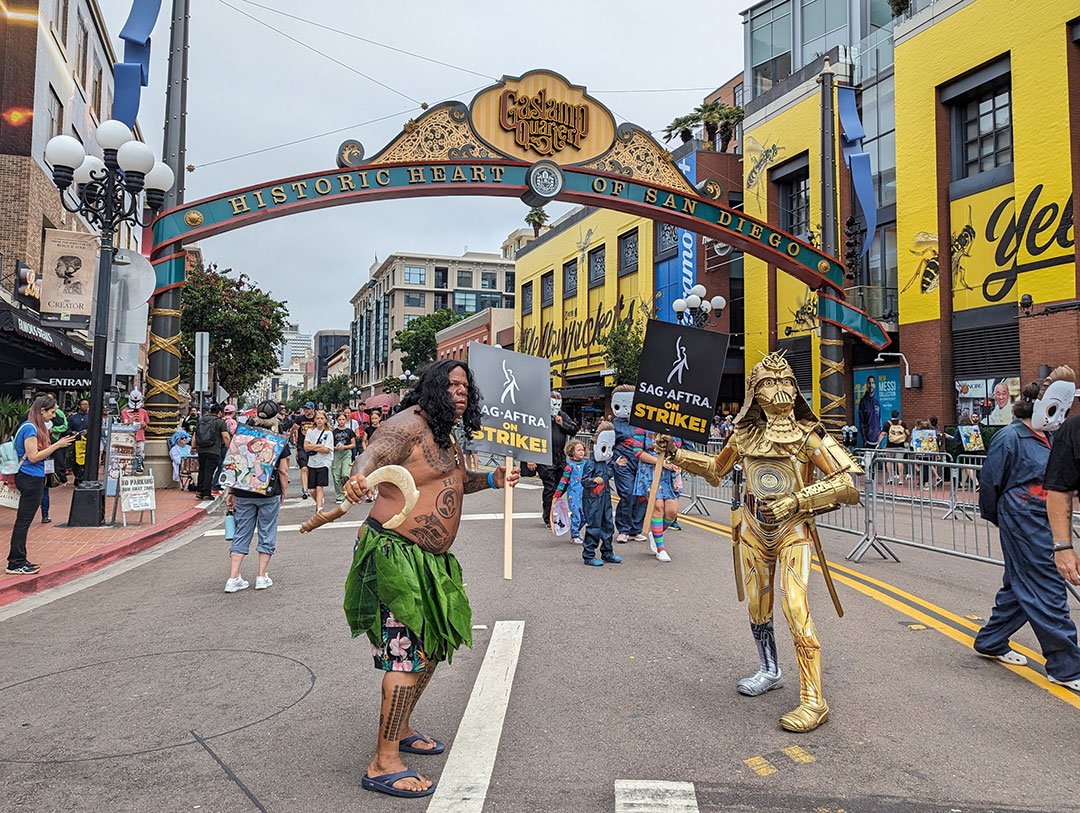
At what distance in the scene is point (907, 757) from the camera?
11.4 feet

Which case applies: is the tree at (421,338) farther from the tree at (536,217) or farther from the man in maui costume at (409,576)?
the man in maui costume at (409,576)

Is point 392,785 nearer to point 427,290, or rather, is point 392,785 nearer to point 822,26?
point 822,26

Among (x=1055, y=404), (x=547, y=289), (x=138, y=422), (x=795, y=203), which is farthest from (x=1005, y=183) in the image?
(x=547, y=289)

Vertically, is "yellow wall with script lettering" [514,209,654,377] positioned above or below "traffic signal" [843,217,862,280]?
above

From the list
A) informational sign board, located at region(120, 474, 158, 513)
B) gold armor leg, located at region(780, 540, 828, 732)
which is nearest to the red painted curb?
informational sign board, located at region(120, 474, 158, 513)

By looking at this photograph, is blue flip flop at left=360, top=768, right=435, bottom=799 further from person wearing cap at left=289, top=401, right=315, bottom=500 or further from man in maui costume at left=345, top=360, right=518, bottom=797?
person wearing cap at left=289, top=401, right=315, bottom=500

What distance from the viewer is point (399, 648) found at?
3.18 m

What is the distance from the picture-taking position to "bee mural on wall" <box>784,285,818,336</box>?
81.3 feet

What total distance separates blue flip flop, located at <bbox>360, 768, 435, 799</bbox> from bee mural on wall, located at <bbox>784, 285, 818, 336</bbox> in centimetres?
2345

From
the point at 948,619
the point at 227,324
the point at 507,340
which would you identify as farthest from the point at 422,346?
the point at 948,619

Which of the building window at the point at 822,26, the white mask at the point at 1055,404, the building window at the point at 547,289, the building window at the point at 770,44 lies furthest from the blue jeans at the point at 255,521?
the building window at the point at 547,289

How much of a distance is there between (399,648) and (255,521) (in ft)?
14.6

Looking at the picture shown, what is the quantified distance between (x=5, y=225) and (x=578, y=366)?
26517mm

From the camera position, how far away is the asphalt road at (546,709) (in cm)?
314
